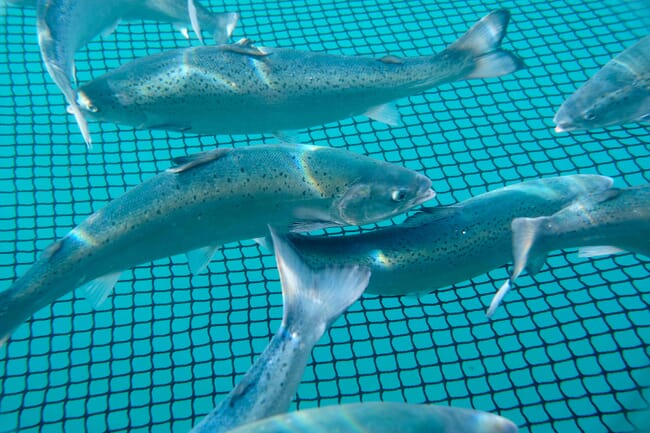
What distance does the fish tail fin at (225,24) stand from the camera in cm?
543

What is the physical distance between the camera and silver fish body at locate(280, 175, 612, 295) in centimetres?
321

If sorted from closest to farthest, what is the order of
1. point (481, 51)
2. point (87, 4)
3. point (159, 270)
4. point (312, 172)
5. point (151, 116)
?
point (312, 172) < point (151, 116) < point (481, 51) < point (87, 4) < point (159, 270)

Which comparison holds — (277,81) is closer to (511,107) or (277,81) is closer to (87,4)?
(87,4)

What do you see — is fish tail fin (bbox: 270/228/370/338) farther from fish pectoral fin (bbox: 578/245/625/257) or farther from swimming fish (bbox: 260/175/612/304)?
fish pectoral fin (bbox: 578/245/625/257)

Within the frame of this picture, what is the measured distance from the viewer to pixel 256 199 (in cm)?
325

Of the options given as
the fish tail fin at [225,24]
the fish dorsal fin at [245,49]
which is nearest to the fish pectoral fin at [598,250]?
the fish dorsal fin at [245,49]

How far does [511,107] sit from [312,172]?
6566 mm

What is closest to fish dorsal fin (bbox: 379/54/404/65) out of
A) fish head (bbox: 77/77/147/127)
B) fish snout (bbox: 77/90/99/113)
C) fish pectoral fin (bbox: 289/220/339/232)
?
fish pectoral fin (bbox: 289/220/339/232)

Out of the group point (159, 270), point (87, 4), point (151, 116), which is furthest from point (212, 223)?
point (159, 270)

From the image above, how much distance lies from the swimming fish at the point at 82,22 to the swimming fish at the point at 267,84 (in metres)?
0.37

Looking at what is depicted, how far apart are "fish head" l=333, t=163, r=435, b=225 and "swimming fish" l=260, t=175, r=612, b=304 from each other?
11 centimetres

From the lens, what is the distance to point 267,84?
12.7ft

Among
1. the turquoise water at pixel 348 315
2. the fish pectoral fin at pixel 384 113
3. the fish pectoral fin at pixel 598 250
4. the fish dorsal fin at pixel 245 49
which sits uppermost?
the fish dorsal fin at pixel 245 49

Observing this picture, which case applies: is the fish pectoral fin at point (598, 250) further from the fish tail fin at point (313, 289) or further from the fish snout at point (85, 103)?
the fish snout at point (85, 103)
